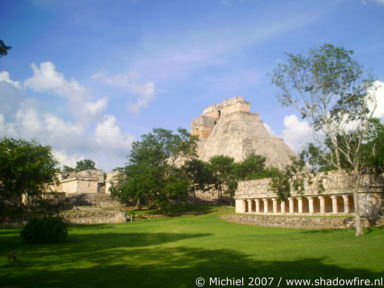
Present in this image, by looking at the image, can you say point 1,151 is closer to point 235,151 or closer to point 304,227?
point 304,227

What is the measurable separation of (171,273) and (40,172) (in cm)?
2810

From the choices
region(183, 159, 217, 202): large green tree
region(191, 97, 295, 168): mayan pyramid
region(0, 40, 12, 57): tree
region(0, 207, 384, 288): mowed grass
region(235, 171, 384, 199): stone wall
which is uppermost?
region(191, 97, 295, 168): mayan pyramid

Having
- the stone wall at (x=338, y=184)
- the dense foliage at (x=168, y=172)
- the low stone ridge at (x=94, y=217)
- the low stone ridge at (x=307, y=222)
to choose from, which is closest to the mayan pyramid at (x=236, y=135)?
the dense foliage at (x=168, y=172)

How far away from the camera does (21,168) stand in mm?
30906

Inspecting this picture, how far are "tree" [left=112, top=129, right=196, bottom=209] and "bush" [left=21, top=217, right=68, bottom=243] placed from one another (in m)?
21.4

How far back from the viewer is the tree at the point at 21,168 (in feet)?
101

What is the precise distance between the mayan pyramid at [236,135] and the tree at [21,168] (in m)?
39.6

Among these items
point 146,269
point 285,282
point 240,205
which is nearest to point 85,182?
point 240,205

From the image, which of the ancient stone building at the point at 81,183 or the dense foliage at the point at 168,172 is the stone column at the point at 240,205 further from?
the ancient stone building at the point at 81,183

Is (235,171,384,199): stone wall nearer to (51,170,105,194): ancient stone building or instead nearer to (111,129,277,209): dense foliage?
(111,129,277,209): dense foliage

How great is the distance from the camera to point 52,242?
606 inches

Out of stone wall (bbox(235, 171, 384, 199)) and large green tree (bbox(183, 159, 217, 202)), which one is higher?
large green tree (bbox(183, 159, 217, 202))

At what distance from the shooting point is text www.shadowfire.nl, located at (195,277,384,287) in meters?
7.08

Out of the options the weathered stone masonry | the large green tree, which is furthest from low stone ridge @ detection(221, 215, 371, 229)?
the large green tree
